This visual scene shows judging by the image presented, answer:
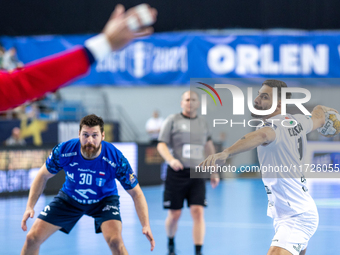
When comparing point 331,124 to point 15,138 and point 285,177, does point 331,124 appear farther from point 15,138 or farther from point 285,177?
point 15,138

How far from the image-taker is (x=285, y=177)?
3.57 m

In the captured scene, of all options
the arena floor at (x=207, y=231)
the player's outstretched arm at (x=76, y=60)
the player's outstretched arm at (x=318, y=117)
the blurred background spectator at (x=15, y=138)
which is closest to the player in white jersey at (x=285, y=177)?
the player's outstretched arm at (x=318, y=117)

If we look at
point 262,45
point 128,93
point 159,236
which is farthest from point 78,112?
point 159,236

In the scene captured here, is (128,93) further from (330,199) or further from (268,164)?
(268,164)

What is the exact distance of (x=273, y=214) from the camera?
3.66 meters

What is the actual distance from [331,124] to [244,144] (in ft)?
3.55

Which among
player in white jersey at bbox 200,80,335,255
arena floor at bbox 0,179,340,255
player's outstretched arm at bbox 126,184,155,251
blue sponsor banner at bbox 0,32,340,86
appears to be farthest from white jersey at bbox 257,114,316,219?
blue sponsor banner at bbox 0,32,340,86

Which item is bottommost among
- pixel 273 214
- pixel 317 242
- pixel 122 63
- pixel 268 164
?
pixel 317 242

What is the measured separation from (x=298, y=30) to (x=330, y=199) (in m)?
8.25

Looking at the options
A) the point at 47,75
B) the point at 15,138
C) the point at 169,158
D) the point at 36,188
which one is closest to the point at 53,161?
the point at 36,188

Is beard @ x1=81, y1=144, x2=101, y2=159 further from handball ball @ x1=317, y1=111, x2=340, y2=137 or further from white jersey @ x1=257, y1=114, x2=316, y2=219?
handball ball @ x1=317, y1=111, x2=340, y2=137

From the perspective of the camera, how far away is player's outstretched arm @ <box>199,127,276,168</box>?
10.3ft

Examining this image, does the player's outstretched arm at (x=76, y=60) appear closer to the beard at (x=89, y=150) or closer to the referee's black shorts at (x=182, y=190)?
the beard at (x=89, y=150)

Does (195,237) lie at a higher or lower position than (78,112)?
lower
